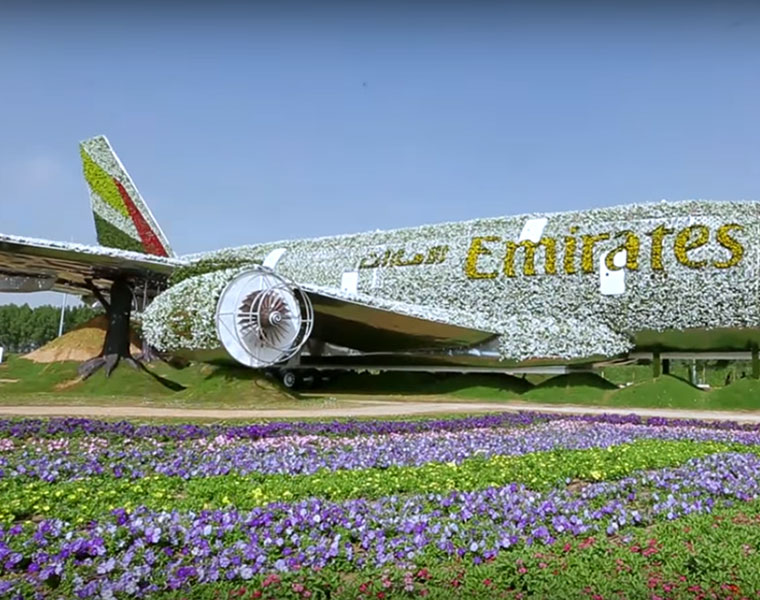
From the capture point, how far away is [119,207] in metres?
31.0

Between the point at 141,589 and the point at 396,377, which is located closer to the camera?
the point at 141,589

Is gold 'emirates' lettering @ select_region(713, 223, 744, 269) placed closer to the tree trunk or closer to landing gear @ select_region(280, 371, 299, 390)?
landing gear @ select_region(280, 371, 299, 390)

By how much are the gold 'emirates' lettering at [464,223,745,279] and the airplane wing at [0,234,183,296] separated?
10.4m

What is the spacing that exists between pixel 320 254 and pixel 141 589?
2321 centimetres

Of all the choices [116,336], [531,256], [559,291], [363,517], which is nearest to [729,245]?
[559,291]

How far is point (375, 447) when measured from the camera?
938 cm

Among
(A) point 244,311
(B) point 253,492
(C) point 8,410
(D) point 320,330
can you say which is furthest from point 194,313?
(B) point 253,492

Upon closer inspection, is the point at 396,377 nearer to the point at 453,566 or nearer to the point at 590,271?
the point at 590,271

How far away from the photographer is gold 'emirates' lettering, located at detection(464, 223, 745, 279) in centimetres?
1919

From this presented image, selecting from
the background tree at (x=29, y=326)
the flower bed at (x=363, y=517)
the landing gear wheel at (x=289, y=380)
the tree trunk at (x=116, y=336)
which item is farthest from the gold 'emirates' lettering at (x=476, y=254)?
the background tree at (x=29, y=326)

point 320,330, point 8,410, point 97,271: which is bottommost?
point 8,410

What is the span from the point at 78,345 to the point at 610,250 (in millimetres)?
21339

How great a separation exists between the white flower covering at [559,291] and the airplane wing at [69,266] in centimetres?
294

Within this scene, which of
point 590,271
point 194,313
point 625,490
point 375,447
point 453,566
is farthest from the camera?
point 590,271
